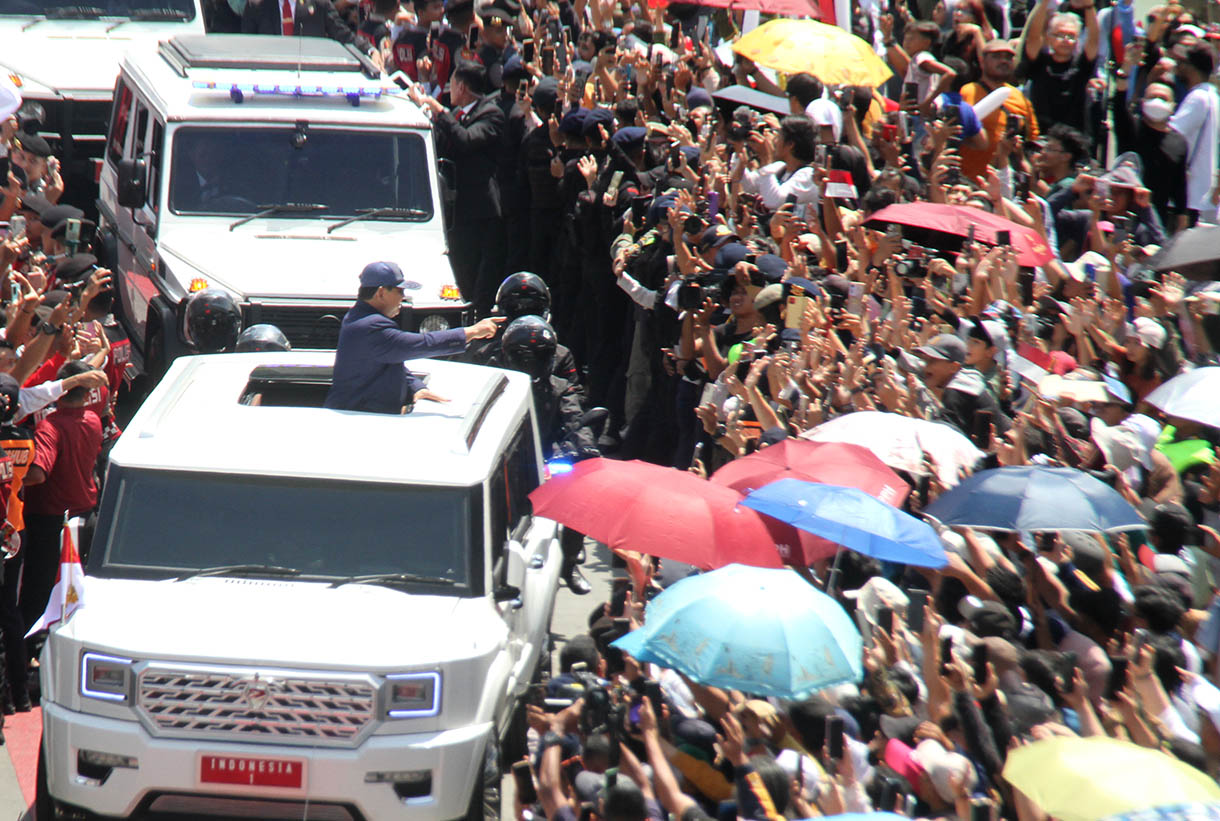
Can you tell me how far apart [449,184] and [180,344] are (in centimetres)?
279

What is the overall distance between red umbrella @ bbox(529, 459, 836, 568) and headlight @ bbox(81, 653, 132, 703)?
72.4 inches

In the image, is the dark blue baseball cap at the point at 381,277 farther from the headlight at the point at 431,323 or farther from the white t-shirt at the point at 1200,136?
the white t-shirt at the point at 1200,136

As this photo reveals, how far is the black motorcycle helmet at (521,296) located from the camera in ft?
37.2

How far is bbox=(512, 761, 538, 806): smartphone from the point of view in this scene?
5918 millimetres

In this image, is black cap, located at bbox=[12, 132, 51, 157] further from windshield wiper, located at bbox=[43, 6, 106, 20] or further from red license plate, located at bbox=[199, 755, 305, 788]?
red license plate, located at bbox=[199, 755, 305, 788]

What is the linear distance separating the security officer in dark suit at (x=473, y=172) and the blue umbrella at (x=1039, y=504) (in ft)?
30.5

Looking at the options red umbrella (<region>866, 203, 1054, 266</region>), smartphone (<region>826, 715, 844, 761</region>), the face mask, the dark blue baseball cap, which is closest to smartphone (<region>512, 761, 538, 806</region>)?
smartphone (<region>826, 715, 844, 761</region>)

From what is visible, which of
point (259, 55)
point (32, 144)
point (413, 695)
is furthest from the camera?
point (32, 144)

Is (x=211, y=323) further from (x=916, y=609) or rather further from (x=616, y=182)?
(x=916, y=609)

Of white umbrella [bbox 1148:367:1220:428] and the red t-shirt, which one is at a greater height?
white umbrella [bbox 1148:367:1220:428]

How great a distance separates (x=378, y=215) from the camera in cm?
1268

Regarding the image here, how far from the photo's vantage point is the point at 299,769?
21.5 feet

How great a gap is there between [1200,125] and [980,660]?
633 centimetres

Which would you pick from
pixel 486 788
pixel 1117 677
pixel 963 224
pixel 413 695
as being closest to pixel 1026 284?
pixel 963 224
